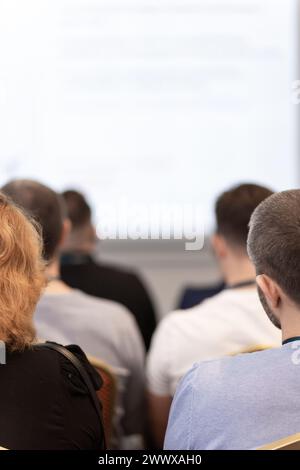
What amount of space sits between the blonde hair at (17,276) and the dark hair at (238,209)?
122 centimetres

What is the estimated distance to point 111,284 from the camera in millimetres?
3875

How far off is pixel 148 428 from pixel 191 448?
147 centimetres

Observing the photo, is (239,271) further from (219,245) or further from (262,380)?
(262,380)

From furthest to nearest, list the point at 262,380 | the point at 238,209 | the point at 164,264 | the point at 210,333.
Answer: the point at 164,264
the point at 238,209
the point at 210,333
the point at 262,380

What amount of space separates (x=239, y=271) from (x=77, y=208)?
1.18 m

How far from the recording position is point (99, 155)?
5.87 metres

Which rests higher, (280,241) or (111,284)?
(280,241)

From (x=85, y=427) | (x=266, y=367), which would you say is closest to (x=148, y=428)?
(x=85, y=427)

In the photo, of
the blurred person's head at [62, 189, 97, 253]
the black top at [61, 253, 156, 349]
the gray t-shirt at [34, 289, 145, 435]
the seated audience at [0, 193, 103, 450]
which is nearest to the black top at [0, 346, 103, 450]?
the seated audience at [0, 193, 103, 450]

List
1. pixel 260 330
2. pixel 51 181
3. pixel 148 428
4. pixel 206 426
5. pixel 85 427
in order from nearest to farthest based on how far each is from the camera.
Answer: pixel 206 426
pixel 85 427
pixel 260 330
pixel 148 428
pixel 51 181

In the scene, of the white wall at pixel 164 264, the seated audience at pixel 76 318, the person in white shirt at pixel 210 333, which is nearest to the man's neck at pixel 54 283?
the seated audience at pixel 76 318

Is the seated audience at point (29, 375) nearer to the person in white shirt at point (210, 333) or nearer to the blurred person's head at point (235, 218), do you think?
the person in white shirt at point (210, 333)

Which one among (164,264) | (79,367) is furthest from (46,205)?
(164,264)

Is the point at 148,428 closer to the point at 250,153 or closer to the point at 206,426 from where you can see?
the point at 206,426
